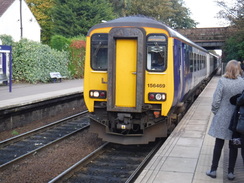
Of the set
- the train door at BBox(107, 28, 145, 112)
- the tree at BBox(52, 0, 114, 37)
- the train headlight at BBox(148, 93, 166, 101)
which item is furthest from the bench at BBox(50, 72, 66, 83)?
the tree at BBox(52, 0, 114, 37)

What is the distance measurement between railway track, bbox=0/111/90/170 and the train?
6.22 ft

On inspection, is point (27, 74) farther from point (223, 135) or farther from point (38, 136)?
point (223, 135)

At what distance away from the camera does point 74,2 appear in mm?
41938

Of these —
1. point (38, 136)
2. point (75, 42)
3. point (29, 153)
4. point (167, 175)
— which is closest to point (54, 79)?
point (75, 42)

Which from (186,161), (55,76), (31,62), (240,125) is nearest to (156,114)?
(186,161)

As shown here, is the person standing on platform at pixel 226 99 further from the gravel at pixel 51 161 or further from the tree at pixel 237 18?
the tree at pixel 237 18

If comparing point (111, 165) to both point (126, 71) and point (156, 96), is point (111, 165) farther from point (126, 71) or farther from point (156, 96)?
point (126, 71)

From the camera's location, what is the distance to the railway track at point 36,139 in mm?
8273

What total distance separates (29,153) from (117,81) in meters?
2.60

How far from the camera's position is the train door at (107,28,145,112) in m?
7.59

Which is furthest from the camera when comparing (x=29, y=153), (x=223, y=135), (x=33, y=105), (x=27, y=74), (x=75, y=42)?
(x=75, y=42)

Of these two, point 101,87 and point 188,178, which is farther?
point 101,87

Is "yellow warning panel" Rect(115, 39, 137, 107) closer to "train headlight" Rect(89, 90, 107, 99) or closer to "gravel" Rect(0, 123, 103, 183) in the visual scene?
"train headlight" Rect(89, 90, 107, 99)

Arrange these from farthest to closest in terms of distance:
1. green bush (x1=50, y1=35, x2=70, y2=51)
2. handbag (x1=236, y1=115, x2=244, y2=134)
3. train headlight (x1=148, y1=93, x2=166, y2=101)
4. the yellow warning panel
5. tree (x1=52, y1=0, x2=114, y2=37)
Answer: tree (x1=52, y1=0, x2=114, y2=37)
green bush (x1=50, y1=35, x2=70, y2=51)
train headlight (x1=148, y1=93, x2=166, y2=101)
the yellow warning panel
handbag (x1=236, y1=115, x2=244, y2=134)
